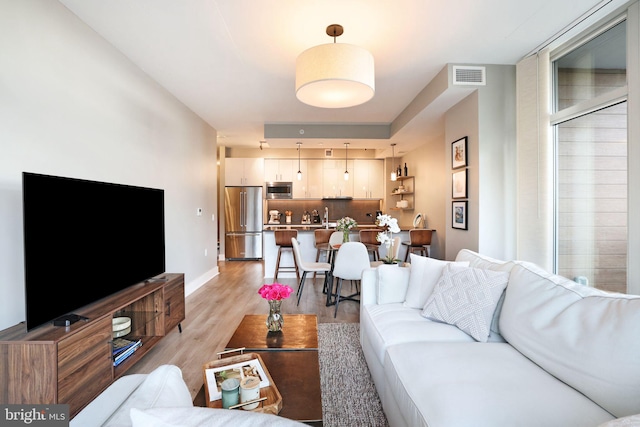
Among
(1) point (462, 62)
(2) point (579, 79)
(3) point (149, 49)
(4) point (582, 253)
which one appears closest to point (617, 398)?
(4) point (582, 253)

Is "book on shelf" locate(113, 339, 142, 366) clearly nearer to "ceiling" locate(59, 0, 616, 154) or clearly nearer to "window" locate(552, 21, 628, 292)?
"ceiling" locate(59, 0, 616, 154)

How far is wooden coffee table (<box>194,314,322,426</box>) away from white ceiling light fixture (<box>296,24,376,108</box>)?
174cm

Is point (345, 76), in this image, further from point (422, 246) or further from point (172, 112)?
point (422, 246)

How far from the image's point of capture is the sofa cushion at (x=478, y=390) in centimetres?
110

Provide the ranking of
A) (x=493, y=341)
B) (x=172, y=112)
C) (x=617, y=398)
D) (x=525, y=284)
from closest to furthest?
(x=617, y=398) → (x=525, y=284) → (x=493, y=341) → (x=172, y=112)

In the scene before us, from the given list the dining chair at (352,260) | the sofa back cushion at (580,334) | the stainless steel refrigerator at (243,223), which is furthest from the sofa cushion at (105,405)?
the stainless steel refrigerator at (243,223)

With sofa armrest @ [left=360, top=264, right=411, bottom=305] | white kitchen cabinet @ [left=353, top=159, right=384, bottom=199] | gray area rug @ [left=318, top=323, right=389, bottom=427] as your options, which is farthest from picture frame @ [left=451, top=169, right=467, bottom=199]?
white kitchen cabinet @ [left=353, top=159, right=384, bottom=199]

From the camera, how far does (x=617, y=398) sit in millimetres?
1115

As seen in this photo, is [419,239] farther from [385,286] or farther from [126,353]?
[126,353]

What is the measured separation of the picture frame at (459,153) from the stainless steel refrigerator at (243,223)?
477 cm

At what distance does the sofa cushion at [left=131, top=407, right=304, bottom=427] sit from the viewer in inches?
19.2

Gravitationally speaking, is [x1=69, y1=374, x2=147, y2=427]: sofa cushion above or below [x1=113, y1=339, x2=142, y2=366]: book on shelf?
above

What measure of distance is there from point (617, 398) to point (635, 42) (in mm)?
2440

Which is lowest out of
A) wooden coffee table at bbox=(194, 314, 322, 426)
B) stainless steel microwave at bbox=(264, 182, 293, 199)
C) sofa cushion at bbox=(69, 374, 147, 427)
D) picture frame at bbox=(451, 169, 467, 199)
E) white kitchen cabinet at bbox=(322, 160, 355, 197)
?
wooden coffee table at bbox=(194, 314, 322, 426)
